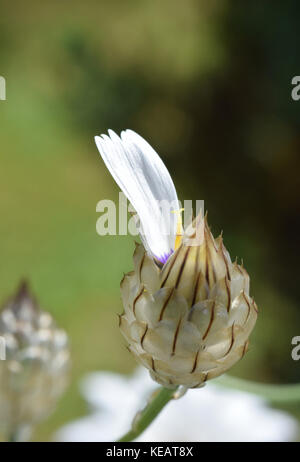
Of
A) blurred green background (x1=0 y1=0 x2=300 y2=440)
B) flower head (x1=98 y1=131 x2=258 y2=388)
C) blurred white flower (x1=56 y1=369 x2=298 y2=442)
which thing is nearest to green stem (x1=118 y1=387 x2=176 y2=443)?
flower head (x1=98 y1=131 x2=258 y2=388)

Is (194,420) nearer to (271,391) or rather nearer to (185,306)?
(271,391)

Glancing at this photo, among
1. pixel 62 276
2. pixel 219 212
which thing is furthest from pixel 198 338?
pixel 219 212

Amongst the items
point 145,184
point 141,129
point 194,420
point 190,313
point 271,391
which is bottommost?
point 194,420

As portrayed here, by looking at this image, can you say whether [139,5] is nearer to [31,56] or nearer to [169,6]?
[169,6]

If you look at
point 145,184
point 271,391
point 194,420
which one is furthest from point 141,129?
point 145,184

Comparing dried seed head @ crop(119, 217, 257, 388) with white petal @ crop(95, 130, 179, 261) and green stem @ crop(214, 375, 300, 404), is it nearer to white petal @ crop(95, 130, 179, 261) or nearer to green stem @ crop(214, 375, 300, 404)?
white petal @ crop(95, 130, 179, 261)

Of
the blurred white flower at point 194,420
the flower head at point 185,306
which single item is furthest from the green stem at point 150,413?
the blurred white flower at point 194,420
